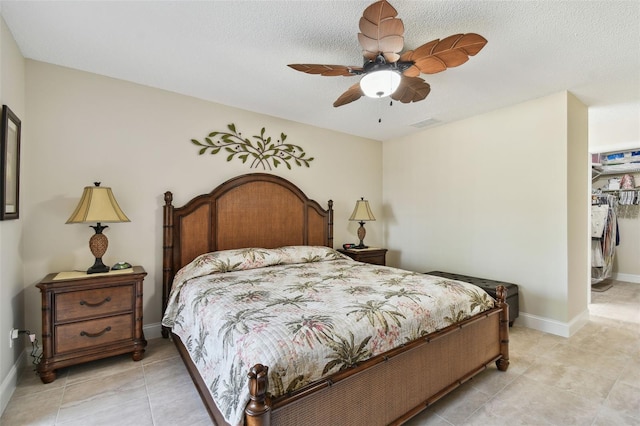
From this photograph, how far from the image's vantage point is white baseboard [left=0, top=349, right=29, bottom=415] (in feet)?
6.24

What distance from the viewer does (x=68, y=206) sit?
267cm

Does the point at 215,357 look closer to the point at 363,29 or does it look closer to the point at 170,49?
the point at 363,29

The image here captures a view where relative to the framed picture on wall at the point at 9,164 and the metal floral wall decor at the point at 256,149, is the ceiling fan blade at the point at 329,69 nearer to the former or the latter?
the metal floral wall decor at the point at 256,149

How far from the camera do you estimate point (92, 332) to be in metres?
2.37

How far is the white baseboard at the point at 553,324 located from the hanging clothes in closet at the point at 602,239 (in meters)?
2.51

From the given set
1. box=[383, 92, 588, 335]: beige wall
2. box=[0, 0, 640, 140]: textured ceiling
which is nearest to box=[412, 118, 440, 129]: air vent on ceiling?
box=[383, 92, 588, 335]: beige wall

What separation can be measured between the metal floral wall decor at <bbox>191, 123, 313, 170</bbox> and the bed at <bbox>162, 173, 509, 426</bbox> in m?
0.26

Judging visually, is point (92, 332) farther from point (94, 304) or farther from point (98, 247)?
point (98, 247)

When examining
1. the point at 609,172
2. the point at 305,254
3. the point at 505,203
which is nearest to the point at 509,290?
the point at 505,203

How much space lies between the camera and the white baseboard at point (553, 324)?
3.10 metres

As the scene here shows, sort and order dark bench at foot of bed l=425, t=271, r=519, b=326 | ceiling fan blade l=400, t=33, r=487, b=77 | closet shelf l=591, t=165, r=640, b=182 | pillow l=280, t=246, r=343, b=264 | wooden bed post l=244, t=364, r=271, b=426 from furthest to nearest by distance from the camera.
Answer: closet shelf l=591, t=165, r=640, b=182 → pillow l=280, t=246, r=343, b=264 → dark bench at foot of bed l=425, t=271, r=519, b=326 → ceiling fan blade l=400, t=33, r=487, b=77 → wooden bed post l=244, t=364, r=271, b=426

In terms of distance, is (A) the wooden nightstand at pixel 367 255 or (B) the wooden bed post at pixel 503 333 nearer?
(B) the wooden bed post at pixel 503 333

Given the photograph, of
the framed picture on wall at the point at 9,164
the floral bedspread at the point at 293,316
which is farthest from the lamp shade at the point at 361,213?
the framed picture on wall at the point at 9,164

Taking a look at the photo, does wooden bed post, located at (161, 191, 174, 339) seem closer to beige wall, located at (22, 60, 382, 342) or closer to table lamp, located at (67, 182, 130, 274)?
beige wall, located at (22, 60, 382, 342)
